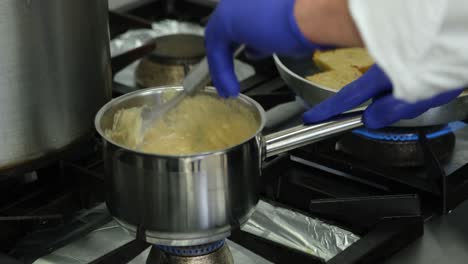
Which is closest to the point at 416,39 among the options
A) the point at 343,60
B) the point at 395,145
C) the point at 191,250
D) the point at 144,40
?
the point at 191,250

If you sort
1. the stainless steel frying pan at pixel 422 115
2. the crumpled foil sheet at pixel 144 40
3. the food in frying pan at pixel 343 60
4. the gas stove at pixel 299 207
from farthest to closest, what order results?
1. the crumpled foil sheet at pixel 144 40
2. the food in frying pan at pixel 343 60
3. the stainless steel frying pan at pixel 422 115
4. the gas stove at pixel 299 207

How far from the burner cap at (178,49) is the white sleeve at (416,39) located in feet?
1.65

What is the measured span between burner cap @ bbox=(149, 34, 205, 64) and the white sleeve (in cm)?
50

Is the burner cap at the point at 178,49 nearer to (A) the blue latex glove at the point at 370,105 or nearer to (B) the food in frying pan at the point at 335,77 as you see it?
(B) the food in frying pan at the point at 335,77

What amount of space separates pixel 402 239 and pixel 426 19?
302 millimetres

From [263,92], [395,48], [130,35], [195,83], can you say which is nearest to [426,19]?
[395,48]

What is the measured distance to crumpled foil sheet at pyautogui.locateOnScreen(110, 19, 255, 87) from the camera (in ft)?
3.38

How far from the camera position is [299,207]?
76 centimetres

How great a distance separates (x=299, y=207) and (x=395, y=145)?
14 cm

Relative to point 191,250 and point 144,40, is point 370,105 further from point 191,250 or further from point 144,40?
point 144,40

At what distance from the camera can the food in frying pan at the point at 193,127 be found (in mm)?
645

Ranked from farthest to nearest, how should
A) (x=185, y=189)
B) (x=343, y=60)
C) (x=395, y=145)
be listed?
1. (x=343, y=60)
2. (x=395, y=145)
3. (x=185, y=189)

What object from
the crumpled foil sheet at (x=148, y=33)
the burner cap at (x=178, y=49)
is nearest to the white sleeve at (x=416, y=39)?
the burner cap at (x=178, y=49)

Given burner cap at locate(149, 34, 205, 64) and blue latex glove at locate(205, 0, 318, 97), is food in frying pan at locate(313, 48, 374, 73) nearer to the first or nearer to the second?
burner cap at locate(149, 34, 205, 64)
